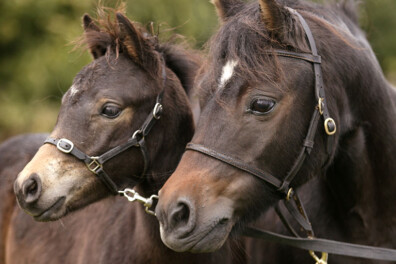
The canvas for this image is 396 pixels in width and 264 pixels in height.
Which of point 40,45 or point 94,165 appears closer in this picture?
point 94,165

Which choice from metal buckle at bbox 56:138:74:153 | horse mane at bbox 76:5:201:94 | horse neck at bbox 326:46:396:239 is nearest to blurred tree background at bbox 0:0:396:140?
horse mane at bbox 76:5:201:94

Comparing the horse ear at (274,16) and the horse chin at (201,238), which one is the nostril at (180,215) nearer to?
the horse chin at (201,238)

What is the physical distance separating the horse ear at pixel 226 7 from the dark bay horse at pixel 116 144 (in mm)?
628

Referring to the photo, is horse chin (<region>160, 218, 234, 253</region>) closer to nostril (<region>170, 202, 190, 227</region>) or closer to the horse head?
nostril (<region>170, 202, 190, 227</region>)

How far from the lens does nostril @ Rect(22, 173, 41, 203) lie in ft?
12.4

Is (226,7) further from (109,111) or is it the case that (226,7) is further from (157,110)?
(109,111)

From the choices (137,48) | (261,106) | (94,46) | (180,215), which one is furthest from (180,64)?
(180,215)

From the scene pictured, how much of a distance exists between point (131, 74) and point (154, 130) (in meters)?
0.46

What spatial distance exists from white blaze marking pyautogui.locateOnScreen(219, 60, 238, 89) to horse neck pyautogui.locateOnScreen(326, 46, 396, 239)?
902 mm

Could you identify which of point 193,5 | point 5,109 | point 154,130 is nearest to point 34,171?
point 154,130

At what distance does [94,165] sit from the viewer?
3979 millimetres

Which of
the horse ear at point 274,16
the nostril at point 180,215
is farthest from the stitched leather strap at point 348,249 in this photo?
the horse ear at point 274,16

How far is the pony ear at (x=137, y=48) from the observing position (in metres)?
4.24

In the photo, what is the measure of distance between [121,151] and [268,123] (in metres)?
1.22
